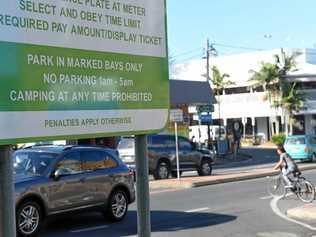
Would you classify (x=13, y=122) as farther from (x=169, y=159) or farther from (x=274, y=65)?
(x=274, y=65)

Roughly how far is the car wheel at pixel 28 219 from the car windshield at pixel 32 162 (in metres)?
0.73

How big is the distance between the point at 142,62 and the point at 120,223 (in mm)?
10140

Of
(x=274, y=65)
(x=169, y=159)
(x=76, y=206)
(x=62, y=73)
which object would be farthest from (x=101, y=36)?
(x=274, y=65)

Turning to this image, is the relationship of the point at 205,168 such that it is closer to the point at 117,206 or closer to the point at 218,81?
the point at 117,206

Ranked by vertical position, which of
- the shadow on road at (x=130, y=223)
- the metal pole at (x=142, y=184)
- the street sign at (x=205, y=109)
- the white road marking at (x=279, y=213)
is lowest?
the white road marking at (x=279, y=213)

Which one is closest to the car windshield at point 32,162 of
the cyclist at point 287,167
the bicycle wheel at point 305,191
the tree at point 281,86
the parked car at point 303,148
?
the bicycle wheel at point 305,191

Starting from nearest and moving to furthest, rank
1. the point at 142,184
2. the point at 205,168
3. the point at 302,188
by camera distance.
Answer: the point at 142,184
the point at 302,188
the point at 205,168

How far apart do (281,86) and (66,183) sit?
54101mm

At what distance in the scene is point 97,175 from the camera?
1335 centimetres

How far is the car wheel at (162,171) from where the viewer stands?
26.8 m

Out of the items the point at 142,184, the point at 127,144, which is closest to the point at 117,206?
the point at 142,184

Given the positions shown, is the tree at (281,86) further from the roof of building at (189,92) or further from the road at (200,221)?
the road at (200,221)

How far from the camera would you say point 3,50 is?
116 inches

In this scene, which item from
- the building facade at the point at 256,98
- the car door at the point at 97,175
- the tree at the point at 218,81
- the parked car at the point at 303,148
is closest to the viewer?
the car door at the point at 97,175
